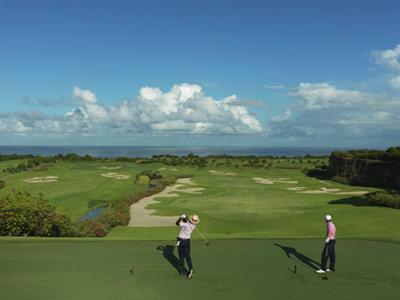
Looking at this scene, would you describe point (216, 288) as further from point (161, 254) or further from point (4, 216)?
point (4, 216)

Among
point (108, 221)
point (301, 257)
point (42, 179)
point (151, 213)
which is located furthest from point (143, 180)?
point (301, 257)

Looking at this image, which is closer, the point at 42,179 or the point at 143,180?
the point at 42,179

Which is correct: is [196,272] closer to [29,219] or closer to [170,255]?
[170,255]

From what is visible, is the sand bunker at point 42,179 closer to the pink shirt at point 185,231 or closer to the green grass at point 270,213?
the green grass at point 270,213

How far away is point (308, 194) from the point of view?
57469mm

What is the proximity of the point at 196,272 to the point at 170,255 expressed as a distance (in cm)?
246

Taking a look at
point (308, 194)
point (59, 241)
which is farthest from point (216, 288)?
point (308, 194)

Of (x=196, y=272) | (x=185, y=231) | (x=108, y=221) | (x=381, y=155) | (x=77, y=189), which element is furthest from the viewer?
(x=381, y=155)

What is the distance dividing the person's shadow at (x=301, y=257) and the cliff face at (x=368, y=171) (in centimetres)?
4821

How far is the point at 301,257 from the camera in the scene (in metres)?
16.2

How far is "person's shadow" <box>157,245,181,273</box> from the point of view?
14.8 metres

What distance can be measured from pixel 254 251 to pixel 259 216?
22.6 meters

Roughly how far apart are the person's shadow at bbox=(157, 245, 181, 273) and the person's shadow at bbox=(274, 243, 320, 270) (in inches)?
172

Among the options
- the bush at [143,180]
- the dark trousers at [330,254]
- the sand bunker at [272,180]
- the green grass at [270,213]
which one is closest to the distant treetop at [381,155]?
the sand bunker at [272,180]
